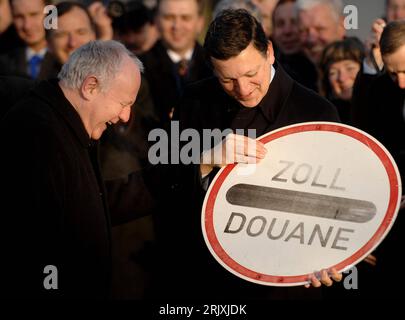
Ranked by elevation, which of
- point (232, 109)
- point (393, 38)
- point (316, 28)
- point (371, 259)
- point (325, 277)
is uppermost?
point (316, 28)

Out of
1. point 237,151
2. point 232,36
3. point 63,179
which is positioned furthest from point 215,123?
point 63,179

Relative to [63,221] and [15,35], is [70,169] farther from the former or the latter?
[15,35]

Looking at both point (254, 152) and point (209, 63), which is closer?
point (254, 152)

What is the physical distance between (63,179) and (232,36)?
112cm

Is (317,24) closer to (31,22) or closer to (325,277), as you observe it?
(31,22)

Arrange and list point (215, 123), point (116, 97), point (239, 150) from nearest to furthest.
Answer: point (239, 150)
point (116, 97)
point (215, 123)

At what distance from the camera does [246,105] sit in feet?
17.5

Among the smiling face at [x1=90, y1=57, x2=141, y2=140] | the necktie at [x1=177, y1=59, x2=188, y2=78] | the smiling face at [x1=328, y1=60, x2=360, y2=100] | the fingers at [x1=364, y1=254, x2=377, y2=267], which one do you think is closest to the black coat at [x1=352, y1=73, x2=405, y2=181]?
the fingers at [x1=364, y1=254, x2=377, y2=267]

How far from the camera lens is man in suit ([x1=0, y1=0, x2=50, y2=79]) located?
886cm

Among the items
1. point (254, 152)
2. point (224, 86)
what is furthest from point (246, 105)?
point (254, 152)

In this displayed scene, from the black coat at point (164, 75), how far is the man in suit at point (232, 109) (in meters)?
2.05

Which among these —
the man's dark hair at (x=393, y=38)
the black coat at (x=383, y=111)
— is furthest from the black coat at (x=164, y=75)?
the man's dark hair at (x=393, y=38)

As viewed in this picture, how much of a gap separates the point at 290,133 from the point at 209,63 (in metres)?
0.63

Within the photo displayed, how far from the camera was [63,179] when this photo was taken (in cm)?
473
